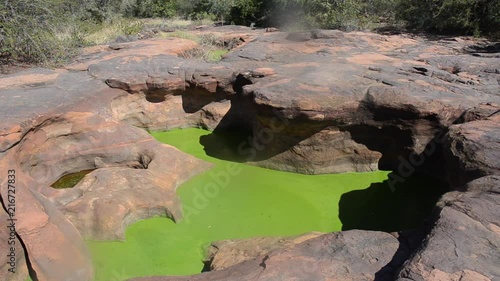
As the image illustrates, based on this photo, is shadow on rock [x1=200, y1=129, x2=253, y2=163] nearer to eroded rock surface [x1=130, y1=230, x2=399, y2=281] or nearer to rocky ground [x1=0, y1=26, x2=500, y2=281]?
rocky ground [x1=0, y1=26, x2=500, y2=281]

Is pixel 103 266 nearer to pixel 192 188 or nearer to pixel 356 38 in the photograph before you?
pixel 192 188

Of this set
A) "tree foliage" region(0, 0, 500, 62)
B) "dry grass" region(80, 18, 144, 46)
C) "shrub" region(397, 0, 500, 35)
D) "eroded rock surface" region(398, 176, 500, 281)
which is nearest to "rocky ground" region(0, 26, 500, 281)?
"eroded rock surface" region(398, 176, 500, 281)

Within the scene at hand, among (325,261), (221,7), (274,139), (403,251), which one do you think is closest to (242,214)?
(274,139)

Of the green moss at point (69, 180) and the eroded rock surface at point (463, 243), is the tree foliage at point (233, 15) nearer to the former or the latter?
the green moss at point (69, 180)

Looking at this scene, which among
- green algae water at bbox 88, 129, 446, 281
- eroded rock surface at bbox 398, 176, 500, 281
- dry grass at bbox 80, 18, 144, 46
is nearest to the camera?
eroded rock surface at bbox 398, 176, 500, 281

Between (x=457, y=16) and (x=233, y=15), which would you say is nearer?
(x=457, y=16)

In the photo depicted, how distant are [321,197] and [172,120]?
2954 mm

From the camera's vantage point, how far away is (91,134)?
16.3 feet

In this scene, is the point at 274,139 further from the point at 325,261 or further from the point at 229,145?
the point at 325,261

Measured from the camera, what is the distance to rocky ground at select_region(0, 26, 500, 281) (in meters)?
2.67

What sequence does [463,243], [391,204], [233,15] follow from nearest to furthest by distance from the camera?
[463,243]
[391,204]
[233,15]

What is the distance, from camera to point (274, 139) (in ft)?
16.9

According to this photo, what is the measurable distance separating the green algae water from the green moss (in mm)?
1191

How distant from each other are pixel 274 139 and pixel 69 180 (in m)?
2.51
